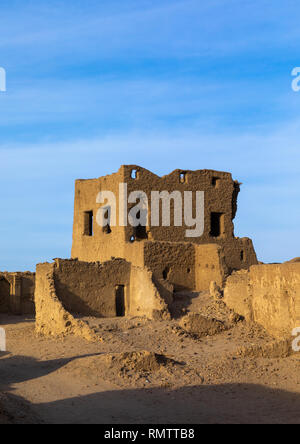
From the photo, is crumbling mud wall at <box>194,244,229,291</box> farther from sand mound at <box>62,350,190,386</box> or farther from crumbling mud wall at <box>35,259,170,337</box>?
sand mound at <box>62,350,190,386</box>

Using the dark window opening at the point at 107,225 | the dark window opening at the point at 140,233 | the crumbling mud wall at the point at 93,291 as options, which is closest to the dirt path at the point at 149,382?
the crumbling mud wall at the point at 93,291

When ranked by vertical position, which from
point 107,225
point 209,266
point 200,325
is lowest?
point 200,325

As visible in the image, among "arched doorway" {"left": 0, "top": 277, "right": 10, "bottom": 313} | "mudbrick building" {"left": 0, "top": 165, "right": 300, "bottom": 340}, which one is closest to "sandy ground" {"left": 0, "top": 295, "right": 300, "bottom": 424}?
"mudbrick building" {"left": 0, "top": 165, "right": 300, "bottom": 340}

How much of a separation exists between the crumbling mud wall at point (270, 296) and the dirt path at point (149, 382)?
623 millimetres

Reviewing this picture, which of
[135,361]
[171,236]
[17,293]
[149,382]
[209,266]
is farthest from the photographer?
[17,293]

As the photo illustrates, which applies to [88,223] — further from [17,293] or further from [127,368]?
[127,368]

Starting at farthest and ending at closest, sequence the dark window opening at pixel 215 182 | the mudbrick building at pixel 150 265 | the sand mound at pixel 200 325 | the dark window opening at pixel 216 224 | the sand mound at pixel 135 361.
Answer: the dark window opening at pixel 216 224, the dark window opening at pixel 215 182, the mudbrick building at pixel 150 265, the sand mound at pixel 200 325, the sand mound at pixel 135 361

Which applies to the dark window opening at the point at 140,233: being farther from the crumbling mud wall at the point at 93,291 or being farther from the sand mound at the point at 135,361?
the sand mound at the point at 135,361

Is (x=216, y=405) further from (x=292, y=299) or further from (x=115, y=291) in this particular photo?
(x=115, y=291)

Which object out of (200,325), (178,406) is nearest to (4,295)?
(200,325)

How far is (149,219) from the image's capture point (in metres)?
26.3

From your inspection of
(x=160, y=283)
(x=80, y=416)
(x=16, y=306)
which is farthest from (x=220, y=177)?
(x=80, y=416)

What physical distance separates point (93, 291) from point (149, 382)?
7728mm

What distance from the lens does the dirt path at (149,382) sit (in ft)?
38.7
